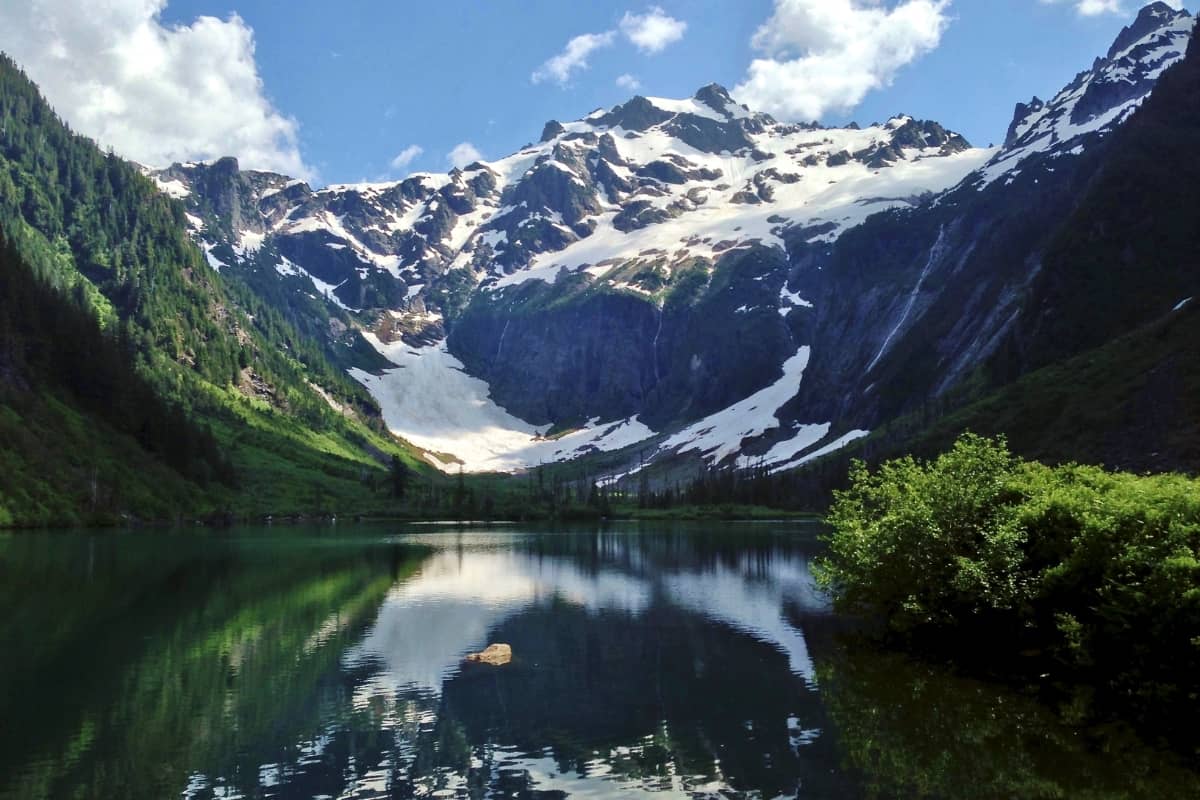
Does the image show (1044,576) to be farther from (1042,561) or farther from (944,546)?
(944,546)

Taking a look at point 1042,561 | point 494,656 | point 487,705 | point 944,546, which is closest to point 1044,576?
point 1042,561

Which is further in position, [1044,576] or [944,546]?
[944,546]

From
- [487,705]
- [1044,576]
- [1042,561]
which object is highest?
[1042,561]

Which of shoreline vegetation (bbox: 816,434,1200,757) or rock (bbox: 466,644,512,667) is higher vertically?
shoreline vegetation (bbox: 816,434,1200,757)

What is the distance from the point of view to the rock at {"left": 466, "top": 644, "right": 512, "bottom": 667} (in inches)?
1892

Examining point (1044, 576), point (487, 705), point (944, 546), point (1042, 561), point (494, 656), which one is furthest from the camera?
point (494, 656)

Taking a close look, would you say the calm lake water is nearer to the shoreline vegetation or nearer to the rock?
the rock

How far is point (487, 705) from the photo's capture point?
3916 cm

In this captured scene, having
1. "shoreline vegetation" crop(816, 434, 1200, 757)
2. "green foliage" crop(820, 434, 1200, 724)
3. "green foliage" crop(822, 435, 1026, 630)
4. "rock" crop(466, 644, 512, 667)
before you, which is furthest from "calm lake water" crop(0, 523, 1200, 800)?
"green foliage" crop(822, 435, 1026, 630)

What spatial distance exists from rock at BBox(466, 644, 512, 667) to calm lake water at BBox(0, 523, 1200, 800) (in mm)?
788

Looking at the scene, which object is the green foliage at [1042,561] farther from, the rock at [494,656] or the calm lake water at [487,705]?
the rock at [494,656]

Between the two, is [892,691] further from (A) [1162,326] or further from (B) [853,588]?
(A) [1162,326]

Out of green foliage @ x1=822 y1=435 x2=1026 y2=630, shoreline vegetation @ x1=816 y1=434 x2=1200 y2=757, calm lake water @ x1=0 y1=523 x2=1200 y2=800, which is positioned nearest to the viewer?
calm lake water @ x1=0 y1=523 x2=1200 y2=800

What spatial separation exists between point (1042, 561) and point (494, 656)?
27.2m
